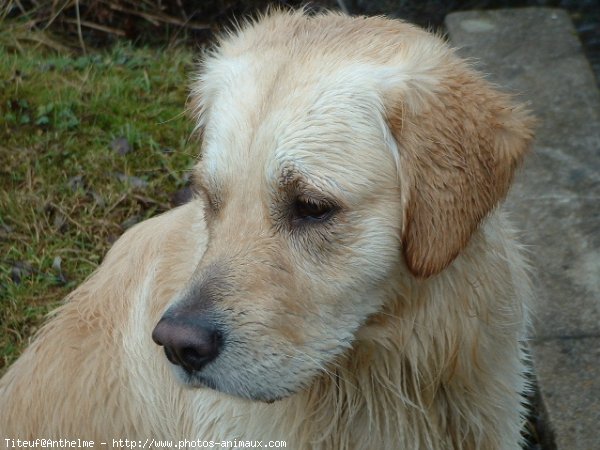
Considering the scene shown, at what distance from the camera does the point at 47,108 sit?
253 inches

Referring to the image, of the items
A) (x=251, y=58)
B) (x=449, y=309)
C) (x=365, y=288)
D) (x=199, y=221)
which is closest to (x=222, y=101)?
(x=251, y=58)

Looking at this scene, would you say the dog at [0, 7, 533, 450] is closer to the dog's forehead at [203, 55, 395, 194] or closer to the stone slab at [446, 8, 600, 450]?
the dog's forehead at [203, 55, 395, 194]

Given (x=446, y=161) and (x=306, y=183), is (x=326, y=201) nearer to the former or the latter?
(x=306, y=183)

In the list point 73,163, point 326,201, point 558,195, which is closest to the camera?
point 326,201

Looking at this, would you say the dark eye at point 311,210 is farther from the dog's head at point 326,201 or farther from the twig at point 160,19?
the twig at point 160,19

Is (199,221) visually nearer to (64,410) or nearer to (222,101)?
(222,101)

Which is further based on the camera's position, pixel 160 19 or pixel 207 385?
pixel 160 19

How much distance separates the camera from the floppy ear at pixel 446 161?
3023 millimetres

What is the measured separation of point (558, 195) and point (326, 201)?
279 cm

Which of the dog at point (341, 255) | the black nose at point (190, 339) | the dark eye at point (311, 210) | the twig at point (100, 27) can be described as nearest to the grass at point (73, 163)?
the twig at point (100, 27)

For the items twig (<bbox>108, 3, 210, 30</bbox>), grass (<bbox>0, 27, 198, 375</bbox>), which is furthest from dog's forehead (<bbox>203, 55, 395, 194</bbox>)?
twig (<bbox>108, 3, 210, 30</bbox>)

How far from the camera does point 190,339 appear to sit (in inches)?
115

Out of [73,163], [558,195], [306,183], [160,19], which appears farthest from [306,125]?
[160,19]

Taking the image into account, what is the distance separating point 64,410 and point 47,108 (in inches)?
124
